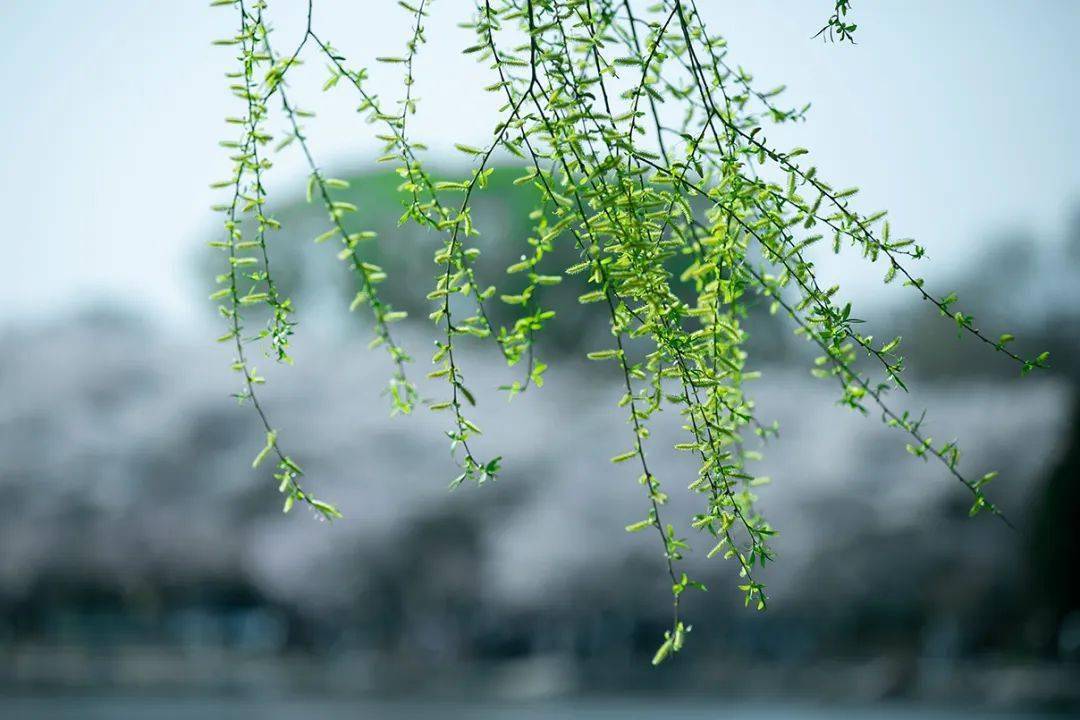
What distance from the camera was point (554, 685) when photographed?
18766 mm

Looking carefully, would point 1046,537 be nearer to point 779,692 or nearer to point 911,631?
point 911,631

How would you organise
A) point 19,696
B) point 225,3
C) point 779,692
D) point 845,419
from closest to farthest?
point 225,3, point 19,696, point 779,692, point 845,419

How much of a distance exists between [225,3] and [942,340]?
65.7 feet

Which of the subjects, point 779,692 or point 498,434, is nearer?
point 779,692

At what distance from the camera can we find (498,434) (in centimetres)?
2052

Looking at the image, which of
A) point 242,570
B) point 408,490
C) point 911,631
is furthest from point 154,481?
point 911,631

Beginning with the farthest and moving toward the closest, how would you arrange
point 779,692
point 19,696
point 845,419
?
point 845,419
point 779,692
point 19,696

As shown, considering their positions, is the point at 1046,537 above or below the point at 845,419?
below

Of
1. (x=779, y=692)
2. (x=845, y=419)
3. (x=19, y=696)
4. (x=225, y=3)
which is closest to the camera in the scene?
(x=225, y=3)

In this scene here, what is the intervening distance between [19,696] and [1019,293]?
50.5 feet

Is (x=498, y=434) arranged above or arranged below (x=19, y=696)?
above

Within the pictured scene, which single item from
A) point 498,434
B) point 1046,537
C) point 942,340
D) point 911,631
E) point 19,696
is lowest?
point 19,696

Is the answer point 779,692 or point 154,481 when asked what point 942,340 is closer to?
point 779,692

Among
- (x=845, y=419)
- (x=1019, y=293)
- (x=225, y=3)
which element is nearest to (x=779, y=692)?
(x=845, y=419)
